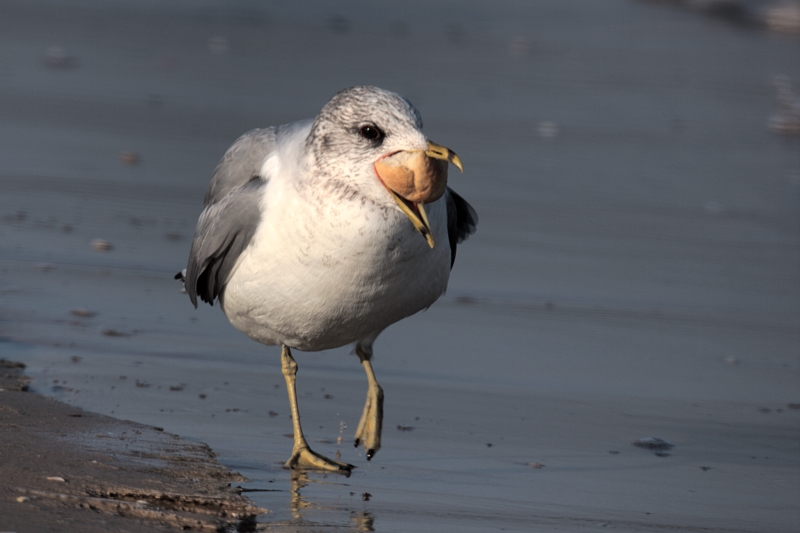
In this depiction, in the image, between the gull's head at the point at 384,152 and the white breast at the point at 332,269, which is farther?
the white breast at the point at 332,269

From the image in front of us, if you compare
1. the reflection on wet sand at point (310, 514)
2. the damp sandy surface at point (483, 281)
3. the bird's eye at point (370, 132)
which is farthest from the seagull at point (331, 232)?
the damp sandy surface at point (483, 281)

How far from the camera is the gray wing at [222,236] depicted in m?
4.30

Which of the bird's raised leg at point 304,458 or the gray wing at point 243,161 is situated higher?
the gray wing at point 243,161

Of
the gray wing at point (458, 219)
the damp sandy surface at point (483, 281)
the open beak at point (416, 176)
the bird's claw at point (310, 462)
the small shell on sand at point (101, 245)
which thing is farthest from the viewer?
the small shell on sand at point (101, 245)

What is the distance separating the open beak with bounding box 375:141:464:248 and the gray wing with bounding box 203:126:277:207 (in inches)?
38.3

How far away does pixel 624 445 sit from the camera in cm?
470

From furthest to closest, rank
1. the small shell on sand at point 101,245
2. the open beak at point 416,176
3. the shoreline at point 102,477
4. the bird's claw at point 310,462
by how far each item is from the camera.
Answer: the small shell on sand at point 101,245
the bird's claw at point 310,462
the open beak at point 416,176
the shoreline at point 102,477

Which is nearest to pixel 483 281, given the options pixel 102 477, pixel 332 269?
pixel 332 269

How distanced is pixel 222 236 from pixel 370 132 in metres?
0.97

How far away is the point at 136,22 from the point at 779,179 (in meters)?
7.50

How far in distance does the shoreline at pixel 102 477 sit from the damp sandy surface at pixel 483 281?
0.62 feet

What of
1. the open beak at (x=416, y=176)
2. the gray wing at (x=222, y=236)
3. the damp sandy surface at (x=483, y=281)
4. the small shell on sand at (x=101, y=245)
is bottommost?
the small shell on sand at (x=101, y=245)

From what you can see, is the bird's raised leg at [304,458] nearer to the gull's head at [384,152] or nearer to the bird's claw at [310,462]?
the bird's claw at [310,462]

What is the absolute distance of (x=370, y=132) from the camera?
12.2ft
